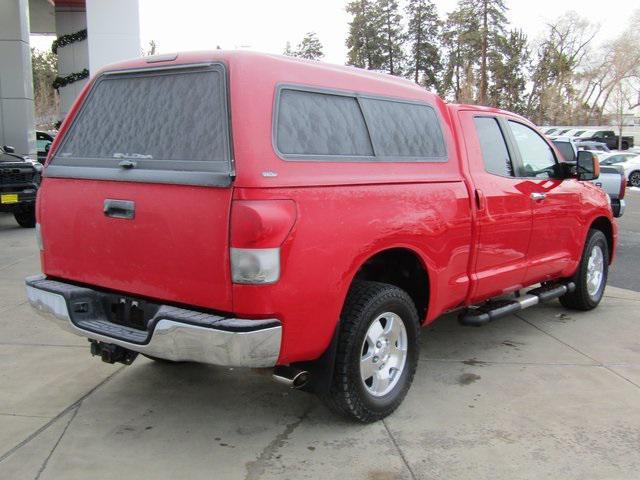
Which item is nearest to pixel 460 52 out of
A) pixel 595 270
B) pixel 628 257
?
pixel 628 257

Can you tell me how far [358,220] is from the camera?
341cm

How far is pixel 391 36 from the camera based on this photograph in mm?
58062

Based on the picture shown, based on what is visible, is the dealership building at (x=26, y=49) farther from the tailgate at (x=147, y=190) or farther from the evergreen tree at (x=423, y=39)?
the evergreen tree at (x=423, y=39)

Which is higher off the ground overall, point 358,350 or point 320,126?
point 320,126

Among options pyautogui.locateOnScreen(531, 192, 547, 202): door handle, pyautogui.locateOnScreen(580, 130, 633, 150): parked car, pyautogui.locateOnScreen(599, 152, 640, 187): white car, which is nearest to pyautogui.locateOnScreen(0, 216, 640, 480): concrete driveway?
pyautogui.locateOnScreen(531, 192, 547, 202): door handle

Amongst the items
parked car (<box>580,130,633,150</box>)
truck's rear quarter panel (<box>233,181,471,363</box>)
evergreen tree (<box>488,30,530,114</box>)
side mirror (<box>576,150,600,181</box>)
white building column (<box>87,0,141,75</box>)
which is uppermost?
evergreen tree (<box>488,30,530,114</box>)

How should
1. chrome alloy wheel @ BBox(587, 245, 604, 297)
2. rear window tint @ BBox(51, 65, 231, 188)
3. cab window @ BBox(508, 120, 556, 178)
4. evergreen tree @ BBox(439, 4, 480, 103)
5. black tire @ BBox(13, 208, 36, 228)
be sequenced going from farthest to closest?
1. evergreen tree @ BBox(439, 4, 480, 103)
2. black tire @ BBox(13, 208, 36, 228)
3. chrome alloy wheel @ BBox(587, 245, 604, 297)
4. cab window @ BBox(508, 120, 556, 178)
5. rear window tint @ BBox(51, 65, 231, 188)

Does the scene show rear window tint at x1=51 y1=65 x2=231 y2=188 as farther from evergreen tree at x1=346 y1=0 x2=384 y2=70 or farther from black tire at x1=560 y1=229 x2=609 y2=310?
evergreen tree at x1=346 y1=0 x2=384 y2=70

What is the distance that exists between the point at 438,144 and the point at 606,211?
270cm

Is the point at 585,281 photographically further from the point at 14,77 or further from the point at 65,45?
the point at 65,45

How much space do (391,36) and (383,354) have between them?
5789cm

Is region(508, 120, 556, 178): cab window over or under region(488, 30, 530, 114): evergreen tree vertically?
under

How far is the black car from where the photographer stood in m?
11.1

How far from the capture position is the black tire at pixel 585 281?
5.95 m
